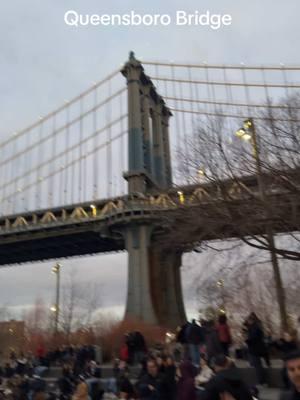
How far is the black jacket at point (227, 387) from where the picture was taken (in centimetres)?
288

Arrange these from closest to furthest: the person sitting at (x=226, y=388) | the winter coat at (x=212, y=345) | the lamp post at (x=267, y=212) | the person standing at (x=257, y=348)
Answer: the person sitting at (x=226, y=388), the person standing at (x=257, y=348), the winter coat at (x=212, y=345), the lamp post at (x=267, y=212)

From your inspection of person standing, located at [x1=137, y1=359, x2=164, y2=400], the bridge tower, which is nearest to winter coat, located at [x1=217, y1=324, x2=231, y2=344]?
person standing, located at [x1=137, y1=359, x2=164, y2=400]

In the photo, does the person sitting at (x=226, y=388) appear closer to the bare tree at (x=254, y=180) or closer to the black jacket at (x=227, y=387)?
the black jacket at (x=227, y=387)

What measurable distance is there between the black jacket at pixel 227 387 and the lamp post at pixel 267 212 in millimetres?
8873

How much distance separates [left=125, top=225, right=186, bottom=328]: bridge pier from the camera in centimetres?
3503

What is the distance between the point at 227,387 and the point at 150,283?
34.1 metres

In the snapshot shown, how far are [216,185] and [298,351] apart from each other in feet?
34.0

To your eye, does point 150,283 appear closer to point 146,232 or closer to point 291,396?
point 146,232

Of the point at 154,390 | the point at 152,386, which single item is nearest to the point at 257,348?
the point at 152,386

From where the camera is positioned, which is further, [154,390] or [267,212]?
[267,212]

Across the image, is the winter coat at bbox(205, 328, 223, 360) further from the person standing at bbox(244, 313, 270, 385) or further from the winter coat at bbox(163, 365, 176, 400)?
the winter coat at bbox(163, 365, 176, 400)

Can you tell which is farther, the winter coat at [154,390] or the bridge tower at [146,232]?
the bridge tower at [146,232]

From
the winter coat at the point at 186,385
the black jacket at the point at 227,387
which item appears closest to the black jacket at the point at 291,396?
the black jacket at the point at 227,387

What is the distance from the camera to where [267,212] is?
39.0 ft
